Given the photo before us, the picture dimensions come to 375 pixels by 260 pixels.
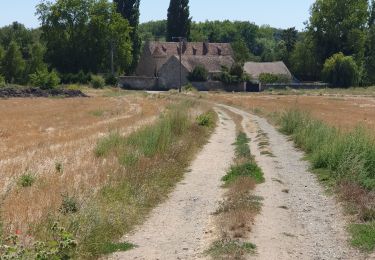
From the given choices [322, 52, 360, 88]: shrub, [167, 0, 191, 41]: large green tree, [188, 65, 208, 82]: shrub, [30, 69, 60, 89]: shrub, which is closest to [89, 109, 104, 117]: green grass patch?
[30, 69, 60, 89]: shrub

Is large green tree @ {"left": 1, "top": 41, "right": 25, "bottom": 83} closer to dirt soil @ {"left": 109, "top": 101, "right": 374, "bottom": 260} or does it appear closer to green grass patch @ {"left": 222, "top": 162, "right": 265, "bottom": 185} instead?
dirt soil @ {"left": 109, "top": 101, "right": 374, "bottom": 260}

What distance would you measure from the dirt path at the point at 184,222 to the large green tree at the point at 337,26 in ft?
342

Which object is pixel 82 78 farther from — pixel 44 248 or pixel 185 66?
pixel 44 248

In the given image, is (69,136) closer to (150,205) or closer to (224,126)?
(224,126)

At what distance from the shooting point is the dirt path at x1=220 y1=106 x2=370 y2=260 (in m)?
10.7

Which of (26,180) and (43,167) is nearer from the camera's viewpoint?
(26,180)

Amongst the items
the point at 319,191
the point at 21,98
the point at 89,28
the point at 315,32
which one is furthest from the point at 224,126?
the point at 315,32

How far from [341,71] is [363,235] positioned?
102 m

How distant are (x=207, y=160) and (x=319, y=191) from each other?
7.35 meters

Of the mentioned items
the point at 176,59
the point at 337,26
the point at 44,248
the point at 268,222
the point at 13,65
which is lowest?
the point at 268,222

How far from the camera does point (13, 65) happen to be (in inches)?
4508

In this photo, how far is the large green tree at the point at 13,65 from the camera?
113m

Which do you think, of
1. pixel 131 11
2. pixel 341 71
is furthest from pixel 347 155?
pixel 131 11

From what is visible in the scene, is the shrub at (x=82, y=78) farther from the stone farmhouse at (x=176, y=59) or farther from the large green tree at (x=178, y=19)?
the large green tree at (x=178, y=19)
